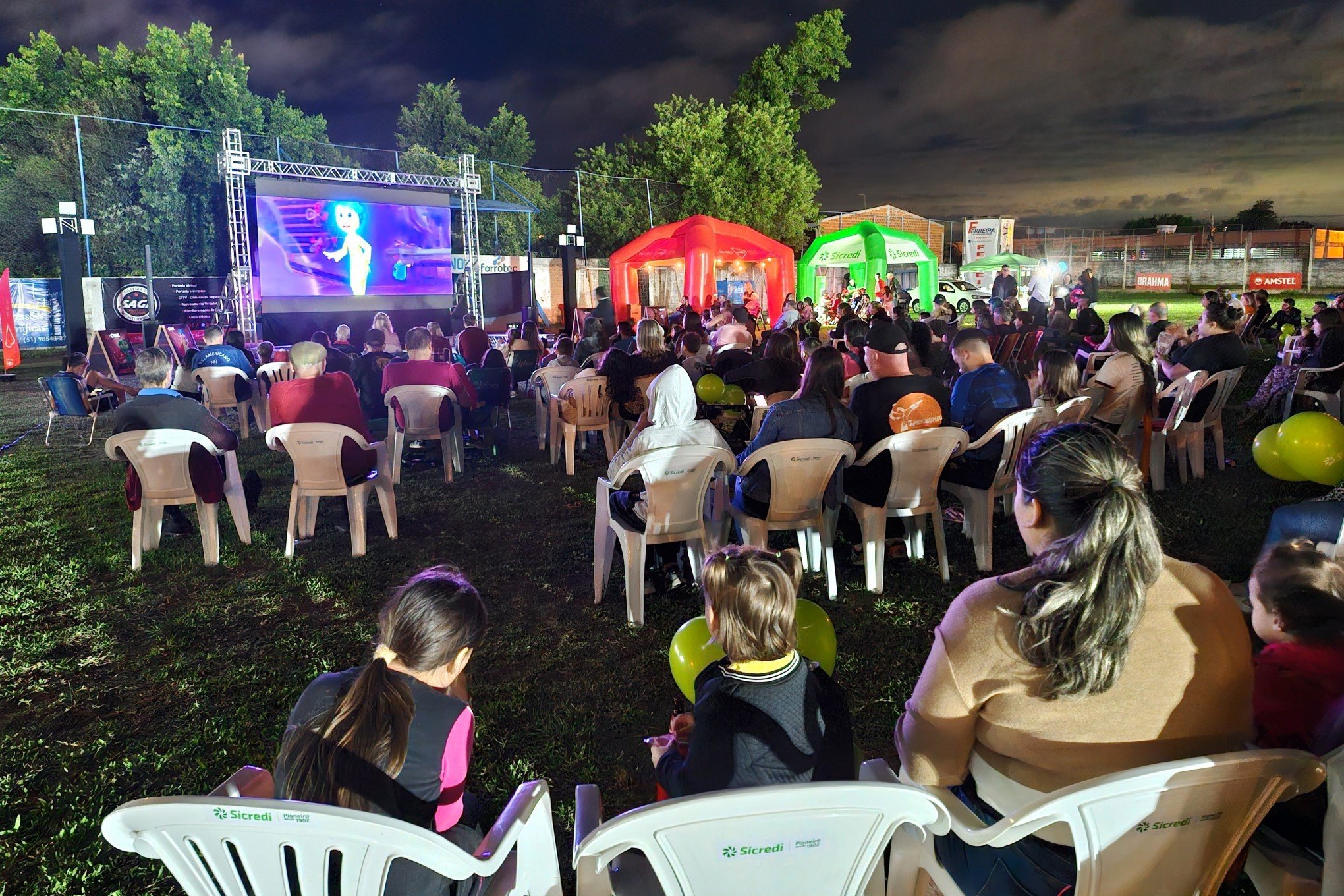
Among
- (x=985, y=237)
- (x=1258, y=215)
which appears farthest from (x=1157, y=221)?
(x=985, y=237)

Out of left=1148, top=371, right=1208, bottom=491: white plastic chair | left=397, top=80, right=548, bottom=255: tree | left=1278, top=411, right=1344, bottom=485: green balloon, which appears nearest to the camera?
left=1278, top=411, right=1344, bottom=485: green balloon

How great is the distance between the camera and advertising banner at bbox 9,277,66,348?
1838 centimetres

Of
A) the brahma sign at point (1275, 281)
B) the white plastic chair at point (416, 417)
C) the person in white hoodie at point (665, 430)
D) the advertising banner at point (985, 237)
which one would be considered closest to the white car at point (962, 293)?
the advertising banner at point (985, 237)

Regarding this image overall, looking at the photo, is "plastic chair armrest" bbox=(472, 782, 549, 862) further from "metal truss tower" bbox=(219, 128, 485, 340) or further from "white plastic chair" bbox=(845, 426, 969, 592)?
"metal truss tower" bbox=(219, 128, 485, 340)

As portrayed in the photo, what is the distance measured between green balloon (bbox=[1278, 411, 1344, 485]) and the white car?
22112mm

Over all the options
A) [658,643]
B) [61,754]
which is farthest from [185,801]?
[658,643]

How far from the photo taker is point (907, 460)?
407cm

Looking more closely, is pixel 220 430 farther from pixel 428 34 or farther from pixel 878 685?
pixel 428 34

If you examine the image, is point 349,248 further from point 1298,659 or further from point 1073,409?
point 1298,659

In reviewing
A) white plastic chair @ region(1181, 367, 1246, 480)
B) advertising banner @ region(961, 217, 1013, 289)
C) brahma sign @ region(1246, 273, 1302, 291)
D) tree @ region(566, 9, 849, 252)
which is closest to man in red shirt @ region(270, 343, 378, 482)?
white plastic chair @ region(1181, 367, 1246, 480)

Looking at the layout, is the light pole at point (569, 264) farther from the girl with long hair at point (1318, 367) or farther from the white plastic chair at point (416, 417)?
the girl with long hair at point (1318, 367)

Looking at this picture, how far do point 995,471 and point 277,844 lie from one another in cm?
407

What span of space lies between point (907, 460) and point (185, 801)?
3513 millimetres

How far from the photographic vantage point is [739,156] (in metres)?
32.8
